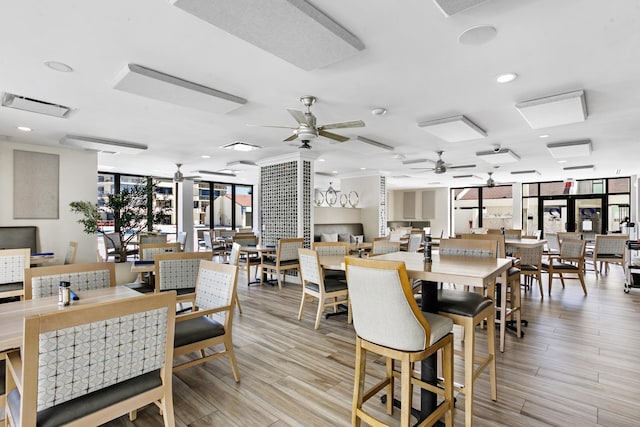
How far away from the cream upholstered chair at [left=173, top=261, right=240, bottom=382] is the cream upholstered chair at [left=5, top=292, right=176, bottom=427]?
1.90 ft

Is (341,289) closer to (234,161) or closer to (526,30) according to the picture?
(526,30)

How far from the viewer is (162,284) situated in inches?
128

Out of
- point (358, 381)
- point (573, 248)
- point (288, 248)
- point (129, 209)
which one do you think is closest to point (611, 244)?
point (573, 248)

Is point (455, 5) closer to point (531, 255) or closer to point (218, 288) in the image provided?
point (218, 288)

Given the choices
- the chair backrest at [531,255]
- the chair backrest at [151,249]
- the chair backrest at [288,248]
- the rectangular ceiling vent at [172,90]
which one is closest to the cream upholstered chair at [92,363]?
the rectangular ceiling vent at [172,90]

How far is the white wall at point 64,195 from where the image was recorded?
17.7 ft

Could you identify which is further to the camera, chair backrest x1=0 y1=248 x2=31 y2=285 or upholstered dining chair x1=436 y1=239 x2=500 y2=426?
chair backrest x1=0 y1=248 x2=31 y2=285

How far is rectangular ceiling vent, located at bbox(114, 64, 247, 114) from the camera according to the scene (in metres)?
2.76

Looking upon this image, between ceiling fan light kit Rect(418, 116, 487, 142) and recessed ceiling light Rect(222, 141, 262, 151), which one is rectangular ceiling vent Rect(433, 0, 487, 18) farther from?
recessed ceiling light Rect(222, 141, 262, 151)

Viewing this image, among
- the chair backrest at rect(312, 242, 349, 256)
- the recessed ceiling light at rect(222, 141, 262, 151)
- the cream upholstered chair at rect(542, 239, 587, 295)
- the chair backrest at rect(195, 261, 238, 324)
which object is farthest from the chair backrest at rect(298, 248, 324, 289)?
the cream upholstered chair at rect(542, 239, 587, 295)

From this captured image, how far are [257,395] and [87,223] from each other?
158 inches

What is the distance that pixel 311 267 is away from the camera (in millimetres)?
3930

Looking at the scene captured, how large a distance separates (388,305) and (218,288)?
1.49 m

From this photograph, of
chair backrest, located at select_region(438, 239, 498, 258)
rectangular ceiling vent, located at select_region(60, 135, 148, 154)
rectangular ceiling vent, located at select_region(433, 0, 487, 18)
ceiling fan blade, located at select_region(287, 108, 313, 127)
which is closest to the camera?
rectangular ceiling vent, located at select_region(433, 0, 487, 18)
